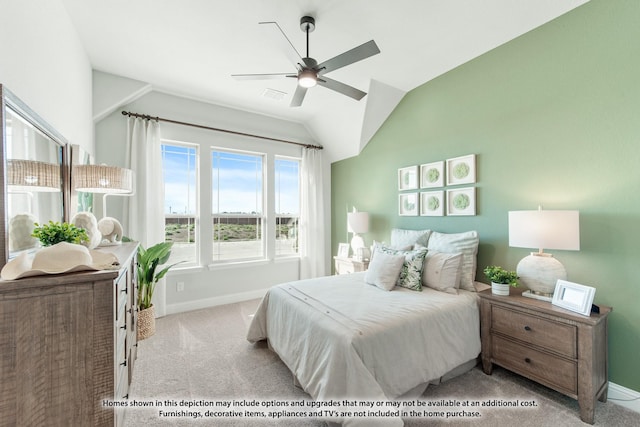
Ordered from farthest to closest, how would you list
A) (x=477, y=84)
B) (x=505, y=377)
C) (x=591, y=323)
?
(x=477, y=84)
(x=505, y=377)
(x=591, y=323)

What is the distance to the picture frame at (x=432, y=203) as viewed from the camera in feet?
9.98

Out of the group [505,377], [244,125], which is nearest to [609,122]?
[505,377]

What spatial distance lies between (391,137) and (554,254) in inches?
89.0

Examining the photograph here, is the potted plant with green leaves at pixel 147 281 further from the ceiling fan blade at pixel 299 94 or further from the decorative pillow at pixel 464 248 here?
the decorative pillow at pixel 464 248

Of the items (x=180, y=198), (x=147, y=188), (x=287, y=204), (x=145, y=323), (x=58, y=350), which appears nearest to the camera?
(x=58, y=350)

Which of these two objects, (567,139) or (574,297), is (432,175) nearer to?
(567,139)

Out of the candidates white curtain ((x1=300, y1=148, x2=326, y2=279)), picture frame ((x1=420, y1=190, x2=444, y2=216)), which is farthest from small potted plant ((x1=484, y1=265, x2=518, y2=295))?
white curtain ((x1=300, y1=148, x2=326, y2=279))

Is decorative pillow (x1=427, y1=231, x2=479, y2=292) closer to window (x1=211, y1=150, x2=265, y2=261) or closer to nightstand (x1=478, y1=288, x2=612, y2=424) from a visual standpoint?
nightstand (x1=478, y1=288, x2=612, y2=424)

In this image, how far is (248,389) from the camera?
6.62 feet

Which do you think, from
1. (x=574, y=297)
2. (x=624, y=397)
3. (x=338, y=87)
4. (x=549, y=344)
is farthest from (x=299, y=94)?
(x=624, y=397)

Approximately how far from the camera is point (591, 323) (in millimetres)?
1645

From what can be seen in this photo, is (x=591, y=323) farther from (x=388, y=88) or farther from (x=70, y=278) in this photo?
(x=388, y=88)

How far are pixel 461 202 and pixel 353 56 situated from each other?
6.14ft

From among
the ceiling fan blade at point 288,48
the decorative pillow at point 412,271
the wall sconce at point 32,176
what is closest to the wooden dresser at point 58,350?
the wall sconce at point 32,176
